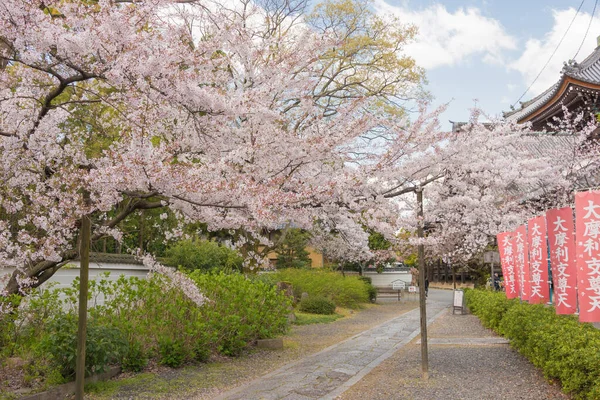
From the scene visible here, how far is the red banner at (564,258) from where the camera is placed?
6.63 metres

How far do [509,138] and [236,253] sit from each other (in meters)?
9.66

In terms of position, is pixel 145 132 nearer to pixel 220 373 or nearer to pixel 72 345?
pixel 72 345

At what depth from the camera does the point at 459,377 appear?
8141mm

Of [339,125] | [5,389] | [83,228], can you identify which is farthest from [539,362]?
[5,389]

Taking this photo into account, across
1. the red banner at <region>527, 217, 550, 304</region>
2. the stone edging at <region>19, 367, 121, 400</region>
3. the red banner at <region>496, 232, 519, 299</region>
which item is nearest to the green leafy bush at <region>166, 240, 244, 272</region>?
the red banner at <region>496, 232, 519, 299</region>

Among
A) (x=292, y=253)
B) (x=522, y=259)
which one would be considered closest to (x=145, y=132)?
(x=522, y=259)

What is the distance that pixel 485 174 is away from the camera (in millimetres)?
13133

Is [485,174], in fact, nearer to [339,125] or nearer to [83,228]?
[339,125]

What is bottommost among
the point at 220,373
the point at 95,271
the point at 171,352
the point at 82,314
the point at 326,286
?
the point at 220,373

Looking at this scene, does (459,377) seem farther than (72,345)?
Yes

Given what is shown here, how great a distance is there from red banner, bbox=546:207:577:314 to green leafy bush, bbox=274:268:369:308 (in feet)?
46.2

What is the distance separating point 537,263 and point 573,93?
886 centimetres

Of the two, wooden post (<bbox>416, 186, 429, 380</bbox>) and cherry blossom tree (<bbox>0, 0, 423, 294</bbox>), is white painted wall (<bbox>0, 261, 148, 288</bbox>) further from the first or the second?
wooden post (<bbox>416, 186, 429, 380</bbox>)

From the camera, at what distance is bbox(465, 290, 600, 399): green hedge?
5.91 metres
